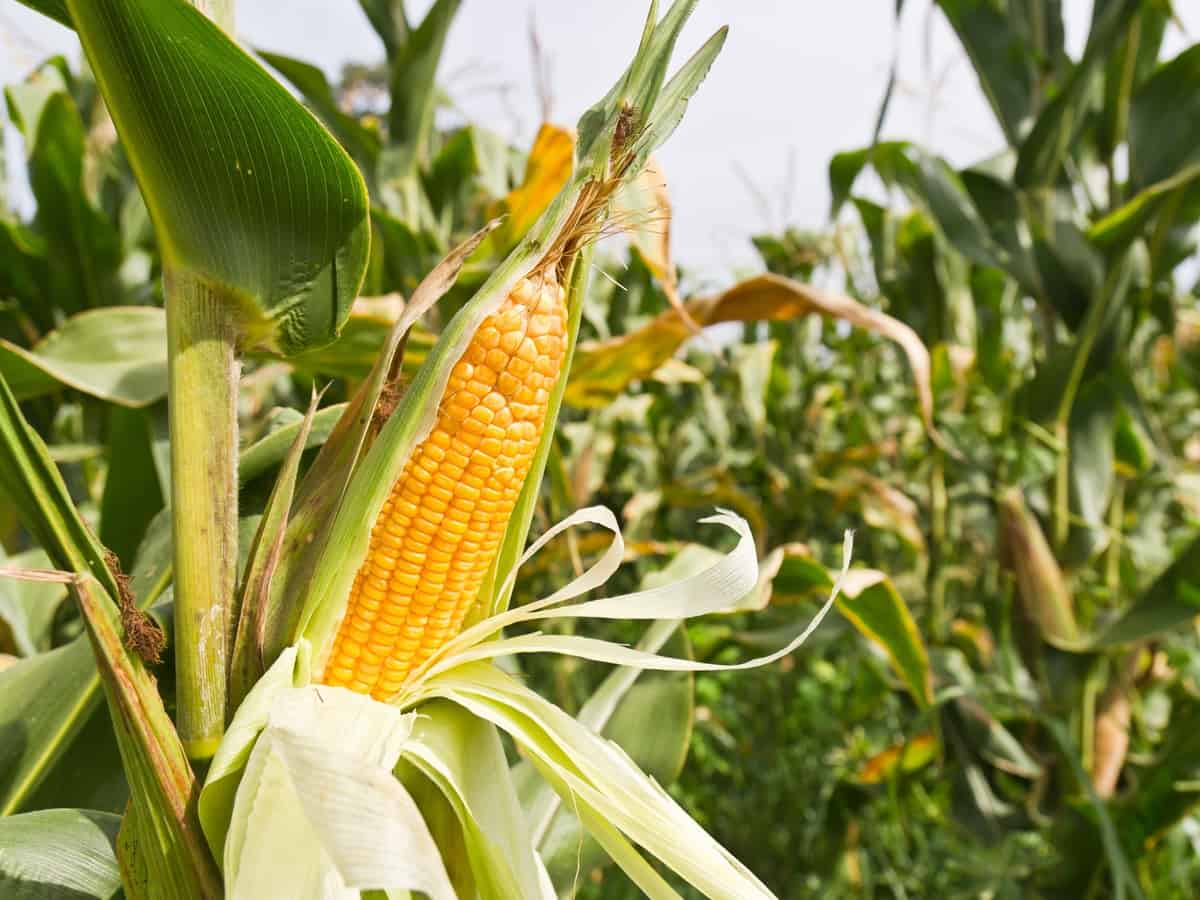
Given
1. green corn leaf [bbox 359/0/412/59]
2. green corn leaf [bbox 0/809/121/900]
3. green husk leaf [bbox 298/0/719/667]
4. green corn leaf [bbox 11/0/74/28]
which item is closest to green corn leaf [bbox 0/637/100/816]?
green corn leaf [bbox 0/809/121/900]

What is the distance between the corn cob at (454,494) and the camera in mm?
493

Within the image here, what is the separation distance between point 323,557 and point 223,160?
189 mm

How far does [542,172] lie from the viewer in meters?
1.34

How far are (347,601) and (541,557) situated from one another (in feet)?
4.42

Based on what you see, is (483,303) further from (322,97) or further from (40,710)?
(322,97)

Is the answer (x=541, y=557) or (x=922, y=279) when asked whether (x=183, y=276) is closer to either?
(x=541, y=557)

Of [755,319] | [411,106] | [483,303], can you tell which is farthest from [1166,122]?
[483,303]

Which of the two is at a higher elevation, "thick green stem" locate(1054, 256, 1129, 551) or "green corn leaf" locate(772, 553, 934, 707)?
"thick green stem" locate(1054, 256, 1129, 551)

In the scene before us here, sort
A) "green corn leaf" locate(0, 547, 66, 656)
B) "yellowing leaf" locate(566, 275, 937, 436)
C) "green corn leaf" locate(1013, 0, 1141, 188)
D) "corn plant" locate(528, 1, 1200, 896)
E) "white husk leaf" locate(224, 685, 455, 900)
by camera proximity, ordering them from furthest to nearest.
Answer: "corn plant" locate(528, 1, 1200, 896)
"green corn leaf" locate(1013, 0, 1141, 188)
"yellowing leaf" locate(566, 275, 937, 436)
"green corn leaf" locate(0, 547, 66, 656)
"white husk leaf" locate(224, 685, 455, 900)

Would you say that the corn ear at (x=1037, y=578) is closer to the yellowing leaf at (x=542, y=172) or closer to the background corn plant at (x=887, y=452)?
the background corn plant at (x=887, y=452)

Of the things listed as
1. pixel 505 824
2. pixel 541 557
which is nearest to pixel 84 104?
pixel 541 557

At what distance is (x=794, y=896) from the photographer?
84.4 inches

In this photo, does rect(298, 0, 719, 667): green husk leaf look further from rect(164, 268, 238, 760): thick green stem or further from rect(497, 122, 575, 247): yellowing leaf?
rect(497, 122, 575, 247): yellowing leaf

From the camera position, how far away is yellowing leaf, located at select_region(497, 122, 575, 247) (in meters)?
1.32
